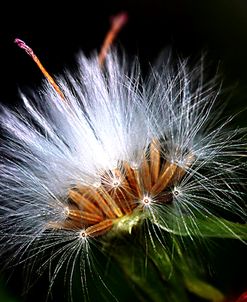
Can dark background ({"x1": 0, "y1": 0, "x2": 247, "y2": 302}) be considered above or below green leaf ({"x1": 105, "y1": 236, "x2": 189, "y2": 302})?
above

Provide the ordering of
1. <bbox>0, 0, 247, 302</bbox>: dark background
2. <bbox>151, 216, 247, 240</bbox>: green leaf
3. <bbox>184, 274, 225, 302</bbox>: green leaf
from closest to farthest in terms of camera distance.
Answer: <bbox>151, 216, 247, 240</bbox>: green leaf
<bbox>184, 274, 225, 302</bbox>: green leaf
<bbox>0, 0, 247, 302</bbox>: dark background

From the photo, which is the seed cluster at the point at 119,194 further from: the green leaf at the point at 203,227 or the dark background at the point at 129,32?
the dark background at the point at 129,32

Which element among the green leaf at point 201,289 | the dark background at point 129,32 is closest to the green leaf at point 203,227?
the green leaf at point 201,289

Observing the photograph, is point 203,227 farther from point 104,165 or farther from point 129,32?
point 129,32

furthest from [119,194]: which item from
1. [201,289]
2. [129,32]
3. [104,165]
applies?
[129,32]

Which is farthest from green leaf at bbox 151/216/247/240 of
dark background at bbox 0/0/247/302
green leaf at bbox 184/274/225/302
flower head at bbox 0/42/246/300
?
dark background at bbox 0/0/247/302

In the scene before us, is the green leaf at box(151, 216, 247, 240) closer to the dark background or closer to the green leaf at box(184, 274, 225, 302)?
the green leaf at box(184, 274, 225, 302)
